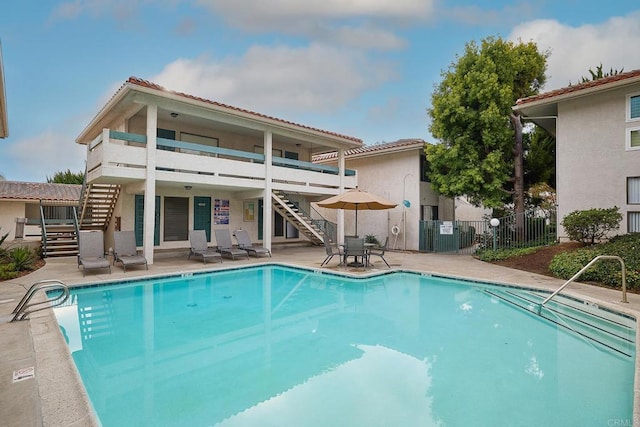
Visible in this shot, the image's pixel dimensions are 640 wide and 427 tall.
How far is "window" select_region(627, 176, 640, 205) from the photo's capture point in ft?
39.5

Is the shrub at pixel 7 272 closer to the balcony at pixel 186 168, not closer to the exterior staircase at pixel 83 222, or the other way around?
the exterior staircase at pixel 83 222

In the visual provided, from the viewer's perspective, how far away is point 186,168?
1325 centimetres

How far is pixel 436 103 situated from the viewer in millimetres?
17422

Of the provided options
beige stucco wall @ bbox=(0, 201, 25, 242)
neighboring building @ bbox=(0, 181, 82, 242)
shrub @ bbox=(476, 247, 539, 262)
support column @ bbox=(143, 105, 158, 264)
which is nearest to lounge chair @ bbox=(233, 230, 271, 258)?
support column @ bbox=(143, 105, 158, 264)

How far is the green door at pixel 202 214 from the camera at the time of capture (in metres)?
16.8

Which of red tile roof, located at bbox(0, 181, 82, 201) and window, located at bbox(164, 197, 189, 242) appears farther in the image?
red tile roof, located at bbox(0, 181, 82, 201)

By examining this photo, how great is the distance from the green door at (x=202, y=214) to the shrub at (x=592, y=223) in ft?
49.6

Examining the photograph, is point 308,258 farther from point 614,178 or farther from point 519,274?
point 614,178

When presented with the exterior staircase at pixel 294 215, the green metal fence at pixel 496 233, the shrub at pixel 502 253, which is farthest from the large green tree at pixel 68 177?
the shrub at pixel 502 253

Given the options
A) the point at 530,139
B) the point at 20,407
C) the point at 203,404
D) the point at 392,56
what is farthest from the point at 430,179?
the point at 20,407

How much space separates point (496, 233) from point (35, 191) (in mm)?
30952

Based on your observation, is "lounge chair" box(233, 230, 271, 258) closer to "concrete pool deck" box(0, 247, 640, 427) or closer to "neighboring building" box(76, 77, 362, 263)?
"neighboring building" box(76, 77, 362, 263)

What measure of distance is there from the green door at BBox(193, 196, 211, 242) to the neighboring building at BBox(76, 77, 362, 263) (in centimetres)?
5

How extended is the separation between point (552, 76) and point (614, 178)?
8843mm
